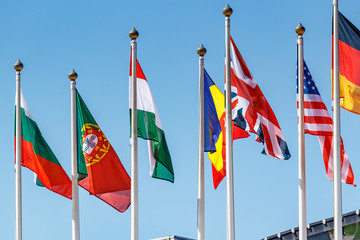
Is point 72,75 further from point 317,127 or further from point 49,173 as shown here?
point 317,127

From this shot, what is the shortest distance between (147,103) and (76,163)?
2.83 metres


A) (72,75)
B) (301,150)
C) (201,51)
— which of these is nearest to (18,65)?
(72,75)

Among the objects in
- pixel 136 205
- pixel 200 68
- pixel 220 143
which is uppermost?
pixel 200 68

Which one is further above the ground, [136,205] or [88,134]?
[88,134]

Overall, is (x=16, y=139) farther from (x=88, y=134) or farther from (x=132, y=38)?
(x=132, y=38)

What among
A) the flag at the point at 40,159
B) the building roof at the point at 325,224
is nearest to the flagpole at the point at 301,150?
the flag at the point at 40,159

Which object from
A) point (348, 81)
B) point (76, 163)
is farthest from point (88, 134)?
point (348, 81)

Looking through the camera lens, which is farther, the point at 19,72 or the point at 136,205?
the point at 19,72

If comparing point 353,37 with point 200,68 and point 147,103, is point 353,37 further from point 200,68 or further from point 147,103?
point 147,103

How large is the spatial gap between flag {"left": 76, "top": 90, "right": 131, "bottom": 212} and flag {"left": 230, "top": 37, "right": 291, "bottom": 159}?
394 cm

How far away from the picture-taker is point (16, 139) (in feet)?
98.1

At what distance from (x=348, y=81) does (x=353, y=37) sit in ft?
4.54

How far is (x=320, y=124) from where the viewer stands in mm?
29484

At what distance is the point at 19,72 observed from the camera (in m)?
30.6
